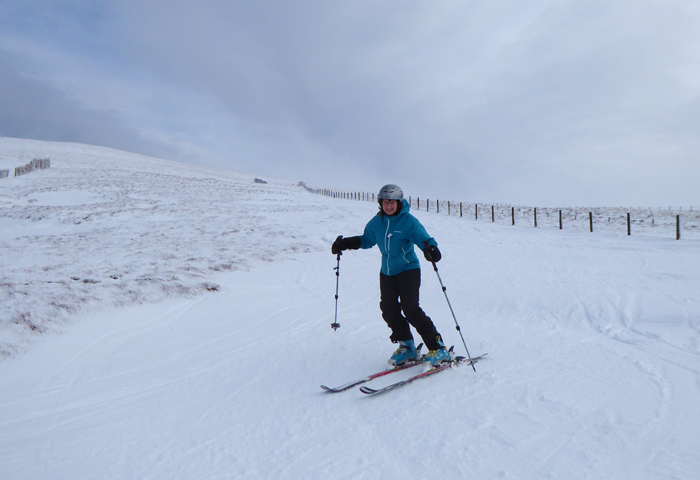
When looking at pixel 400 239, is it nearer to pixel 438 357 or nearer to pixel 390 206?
pixel 390 206

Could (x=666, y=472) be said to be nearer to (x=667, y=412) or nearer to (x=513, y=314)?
(x=667, y=412)

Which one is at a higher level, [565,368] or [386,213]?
[386,213]

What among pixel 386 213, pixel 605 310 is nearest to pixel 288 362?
pixel 386 213

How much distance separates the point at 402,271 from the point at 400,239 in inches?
13.9

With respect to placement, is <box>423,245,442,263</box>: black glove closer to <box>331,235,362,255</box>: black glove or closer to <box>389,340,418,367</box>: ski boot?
<box>331,235,362,255</box>: black glove

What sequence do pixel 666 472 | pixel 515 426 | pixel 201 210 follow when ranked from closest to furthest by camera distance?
pixel 666 472 → pixel 515 426 → pixel 201 210

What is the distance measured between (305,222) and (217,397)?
44.3ft

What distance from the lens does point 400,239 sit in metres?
4.05

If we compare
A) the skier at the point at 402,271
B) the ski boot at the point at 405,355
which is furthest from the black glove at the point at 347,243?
the ski boot at the point at 405,355

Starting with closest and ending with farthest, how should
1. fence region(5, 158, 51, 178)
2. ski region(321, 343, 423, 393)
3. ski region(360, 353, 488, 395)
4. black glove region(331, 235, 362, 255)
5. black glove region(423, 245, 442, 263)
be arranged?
ski region(360, 353, 488, 395) → ski region(321, 343, 423, 393) → black glove region(423, 245, 442, 263) → black glove region(331, 235, 362, 255) → fence region(5, 158, 51, 178)

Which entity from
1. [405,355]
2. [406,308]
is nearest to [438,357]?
[405,355]

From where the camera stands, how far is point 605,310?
608 cm

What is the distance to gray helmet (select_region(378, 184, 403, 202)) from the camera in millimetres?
4059

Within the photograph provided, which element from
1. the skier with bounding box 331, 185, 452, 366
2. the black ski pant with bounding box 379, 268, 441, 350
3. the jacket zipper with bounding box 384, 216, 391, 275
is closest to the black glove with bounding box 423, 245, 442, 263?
the skier with bounding box 331, 185, 452, 366
